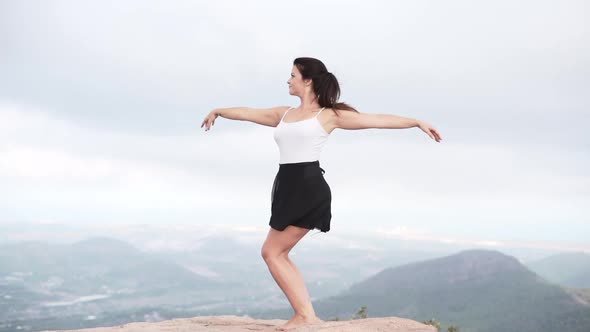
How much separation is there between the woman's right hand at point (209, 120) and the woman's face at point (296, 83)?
3.63 ft

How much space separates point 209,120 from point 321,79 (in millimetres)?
1488

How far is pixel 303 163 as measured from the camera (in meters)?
6.95

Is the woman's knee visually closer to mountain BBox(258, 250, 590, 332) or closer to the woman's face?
the woman's face

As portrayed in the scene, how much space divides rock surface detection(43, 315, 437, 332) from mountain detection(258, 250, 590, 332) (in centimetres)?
10710

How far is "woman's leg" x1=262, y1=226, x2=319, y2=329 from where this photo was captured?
7.10 meters

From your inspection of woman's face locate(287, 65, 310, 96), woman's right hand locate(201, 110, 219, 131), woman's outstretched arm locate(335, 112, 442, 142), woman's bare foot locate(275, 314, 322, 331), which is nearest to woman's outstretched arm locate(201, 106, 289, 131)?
woman's right hand locate(201, 110, 219, 131)

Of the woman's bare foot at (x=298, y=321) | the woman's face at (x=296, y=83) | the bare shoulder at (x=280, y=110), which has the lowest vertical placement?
the woman's bare foot at (x=298, y=321)

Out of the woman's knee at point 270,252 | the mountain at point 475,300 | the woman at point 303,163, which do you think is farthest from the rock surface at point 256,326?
the mountain at point 475,300

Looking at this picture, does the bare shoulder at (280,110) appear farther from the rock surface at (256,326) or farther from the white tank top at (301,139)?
the rock surface at (256,326)

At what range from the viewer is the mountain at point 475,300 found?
126 meters

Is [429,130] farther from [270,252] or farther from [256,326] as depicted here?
[256,326]

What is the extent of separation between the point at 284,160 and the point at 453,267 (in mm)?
200253

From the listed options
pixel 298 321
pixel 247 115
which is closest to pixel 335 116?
pixel 247 115

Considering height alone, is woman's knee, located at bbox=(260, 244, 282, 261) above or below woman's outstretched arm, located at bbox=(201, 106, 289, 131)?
below
